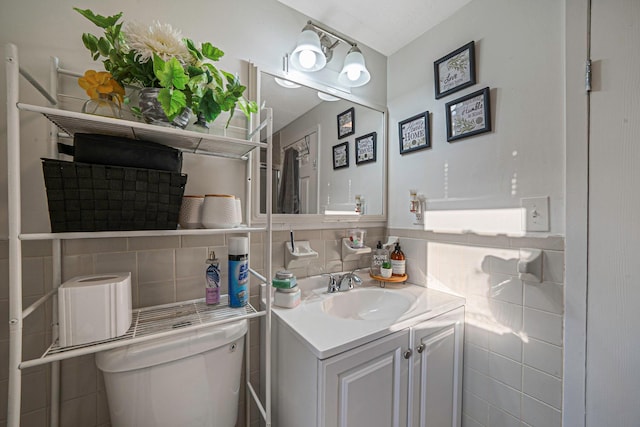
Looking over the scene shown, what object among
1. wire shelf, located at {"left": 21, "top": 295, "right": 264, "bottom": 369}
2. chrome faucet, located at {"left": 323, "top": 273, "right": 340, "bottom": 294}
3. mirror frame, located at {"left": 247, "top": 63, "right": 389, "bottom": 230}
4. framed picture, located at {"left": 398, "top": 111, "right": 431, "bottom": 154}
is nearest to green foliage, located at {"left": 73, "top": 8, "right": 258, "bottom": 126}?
mirror frame, located at {"left": 247, "top": 63, "right": 389, "bottom": 230}

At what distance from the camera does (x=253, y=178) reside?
1104mm

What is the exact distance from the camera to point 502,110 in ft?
3.50

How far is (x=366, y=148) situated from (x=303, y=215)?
0.58 metres

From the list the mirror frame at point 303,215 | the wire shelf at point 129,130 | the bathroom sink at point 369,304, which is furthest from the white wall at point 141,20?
the bathroom sink at point 369,304

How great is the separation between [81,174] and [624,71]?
1.54 metres

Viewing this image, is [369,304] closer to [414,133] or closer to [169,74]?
[414,133]

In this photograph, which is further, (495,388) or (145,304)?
(495,388)

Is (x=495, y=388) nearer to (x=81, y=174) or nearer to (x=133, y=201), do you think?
(x=133, y=201)

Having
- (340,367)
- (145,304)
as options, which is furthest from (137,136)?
(340,367)

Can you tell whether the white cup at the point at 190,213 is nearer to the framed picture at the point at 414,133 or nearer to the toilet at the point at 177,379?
the toilet at the point at 177,379

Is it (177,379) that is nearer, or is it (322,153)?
(177,379)

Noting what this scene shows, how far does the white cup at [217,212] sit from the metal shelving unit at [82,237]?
0.04m

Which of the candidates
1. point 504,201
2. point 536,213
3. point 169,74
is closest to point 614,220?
point 536,213

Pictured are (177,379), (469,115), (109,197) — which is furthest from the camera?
(469,115)
